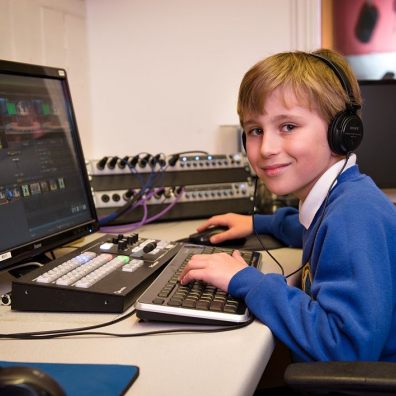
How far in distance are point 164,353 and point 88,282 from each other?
8.7 inches

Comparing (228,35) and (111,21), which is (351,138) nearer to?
(228,35)

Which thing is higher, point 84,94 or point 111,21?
point 111,21

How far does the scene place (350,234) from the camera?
→ 2.38 ft

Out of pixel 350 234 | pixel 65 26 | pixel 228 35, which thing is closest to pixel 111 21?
pixel 65 26

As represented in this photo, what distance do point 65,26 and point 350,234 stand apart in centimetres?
131

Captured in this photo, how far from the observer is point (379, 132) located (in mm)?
1570

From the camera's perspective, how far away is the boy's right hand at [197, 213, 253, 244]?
1195 millimetres

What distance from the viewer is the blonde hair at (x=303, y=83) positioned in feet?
2.89

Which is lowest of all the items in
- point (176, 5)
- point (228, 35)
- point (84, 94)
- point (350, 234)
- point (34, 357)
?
point (34, 357)

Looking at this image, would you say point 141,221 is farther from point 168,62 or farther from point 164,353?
point 164,353

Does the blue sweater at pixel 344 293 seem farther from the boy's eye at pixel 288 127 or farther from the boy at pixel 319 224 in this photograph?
the boy's eye at pixel 288 127

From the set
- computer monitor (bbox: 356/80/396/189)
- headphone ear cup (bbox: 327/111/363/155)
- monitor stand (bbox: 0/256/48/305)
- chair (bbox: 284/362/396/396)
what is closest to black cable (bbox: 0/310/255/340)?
chair (bbox: 284/362/396/396)

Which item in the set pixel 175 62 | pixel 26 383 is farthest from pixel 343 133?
pixel 175 62

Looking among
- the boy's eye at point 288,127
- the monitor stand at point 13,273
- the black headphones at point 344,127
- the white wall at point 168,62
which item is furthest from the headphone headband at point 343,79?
A: the white wall at point 168,62
